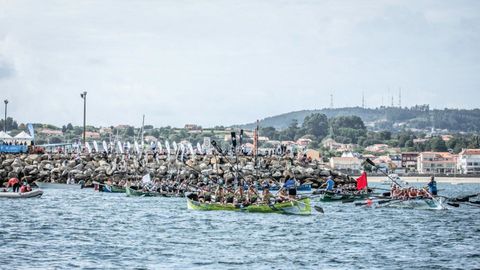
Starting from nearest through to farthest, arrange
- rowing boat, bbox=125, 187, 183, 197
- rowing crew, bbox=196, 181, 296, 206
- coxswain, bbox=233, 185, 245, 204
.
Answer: rowing crew, bbox=196, 181, 296, 206
coxswain, bbox=233, 185, 245, 204
rowing boat, bbox=125, 187, 183, 197

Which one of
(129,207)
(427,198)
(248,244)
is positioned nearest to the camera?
(248,244)

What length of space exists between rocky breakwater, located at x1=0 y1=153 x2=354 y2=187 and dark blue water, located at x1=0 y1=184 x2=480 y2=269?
38.9m

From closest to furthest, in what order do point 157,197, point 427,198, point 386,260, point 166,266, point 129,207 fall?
point 166,266 < point 386,260 < point 427,198 < point 129,207 < point 157,197

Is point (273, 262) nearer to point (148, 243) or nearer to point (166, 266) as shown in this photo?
point (166, 266)

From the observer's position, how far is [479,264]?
43.8 meters

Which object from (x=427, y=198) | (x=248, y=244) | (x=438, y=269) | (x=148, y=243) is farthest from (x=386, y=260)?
(x=427, y=198)

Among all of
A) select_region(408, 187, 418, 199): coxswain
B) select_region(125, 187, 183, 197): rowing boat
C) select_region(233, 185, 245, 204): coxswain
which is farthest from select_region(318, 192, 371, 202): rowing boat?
select_region(233, 185, 245, 204): coxswain

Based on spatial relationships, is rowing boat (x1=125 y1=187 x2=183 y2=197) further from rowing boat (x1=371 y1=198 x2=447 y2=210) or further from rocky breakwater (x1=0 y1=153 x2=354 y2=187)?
rowing boat (x1=371 y1=198 x2=447 y2=210)

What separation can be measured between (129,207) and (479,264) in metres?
39.5

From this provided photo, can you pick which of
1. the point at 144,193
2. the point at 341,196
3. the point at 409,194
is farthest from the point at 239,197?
the point at 144,193

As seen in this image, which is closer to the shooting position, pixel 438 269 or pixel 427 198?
pixel 438 269

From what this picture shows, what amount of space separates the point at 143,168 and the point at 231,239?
7038 centimetres

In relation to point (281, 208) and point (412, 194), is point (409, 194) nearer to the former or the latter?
point (412, 194)

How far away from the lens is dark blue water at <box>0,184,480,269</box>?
43.8 m
